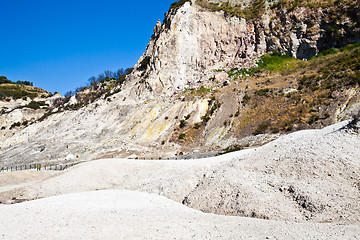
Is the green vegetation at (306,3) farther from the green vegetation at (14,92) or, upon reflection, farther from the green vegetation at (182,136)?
the green vegetation at (14,92)

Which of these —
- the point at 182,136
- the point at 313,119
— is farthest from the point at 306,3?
the point at 182,136

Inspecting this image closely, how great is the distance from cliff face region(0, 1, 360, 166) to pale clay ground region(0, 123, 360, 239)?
35.4 feet

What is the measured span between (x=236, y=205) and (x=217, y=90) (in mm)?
24809

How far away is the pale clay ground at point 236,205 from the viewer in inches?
264

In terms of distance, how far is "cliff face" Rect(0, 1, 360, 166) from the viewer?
79.4ft

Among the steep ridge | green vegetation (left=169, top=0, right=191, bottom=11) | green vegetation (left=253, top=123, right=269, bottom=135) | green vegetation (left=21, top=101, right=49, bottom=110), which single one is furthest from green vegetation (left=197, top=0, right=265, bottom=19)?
green vegetation (left=21, top=101, right=49, bottom=110)

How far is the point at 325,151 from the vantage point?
32.7 ft

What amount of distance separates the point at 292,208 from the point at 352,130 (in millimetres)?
5531

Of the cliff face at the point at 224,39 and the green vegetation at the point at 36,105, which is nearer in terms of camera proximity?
the cliff face at the point at 224,39

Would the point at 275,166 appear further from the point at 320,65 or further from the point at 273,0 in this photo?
the point at 273,0

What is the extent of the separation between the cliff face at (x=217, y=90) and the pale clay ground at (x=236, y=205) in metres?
10.8

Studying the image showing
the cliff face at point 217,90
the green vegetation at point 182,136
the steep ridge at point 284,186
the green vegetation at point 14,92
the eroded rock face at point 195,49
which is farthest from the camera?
the green vegetation at point 14,92

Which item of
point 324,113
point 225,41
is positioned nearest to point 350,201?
point 324,113

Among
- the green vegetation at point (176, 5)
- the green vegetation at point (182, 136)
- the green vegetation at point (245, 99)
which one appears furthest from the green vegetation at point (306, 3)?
the green vegetation at point (182, 136)
